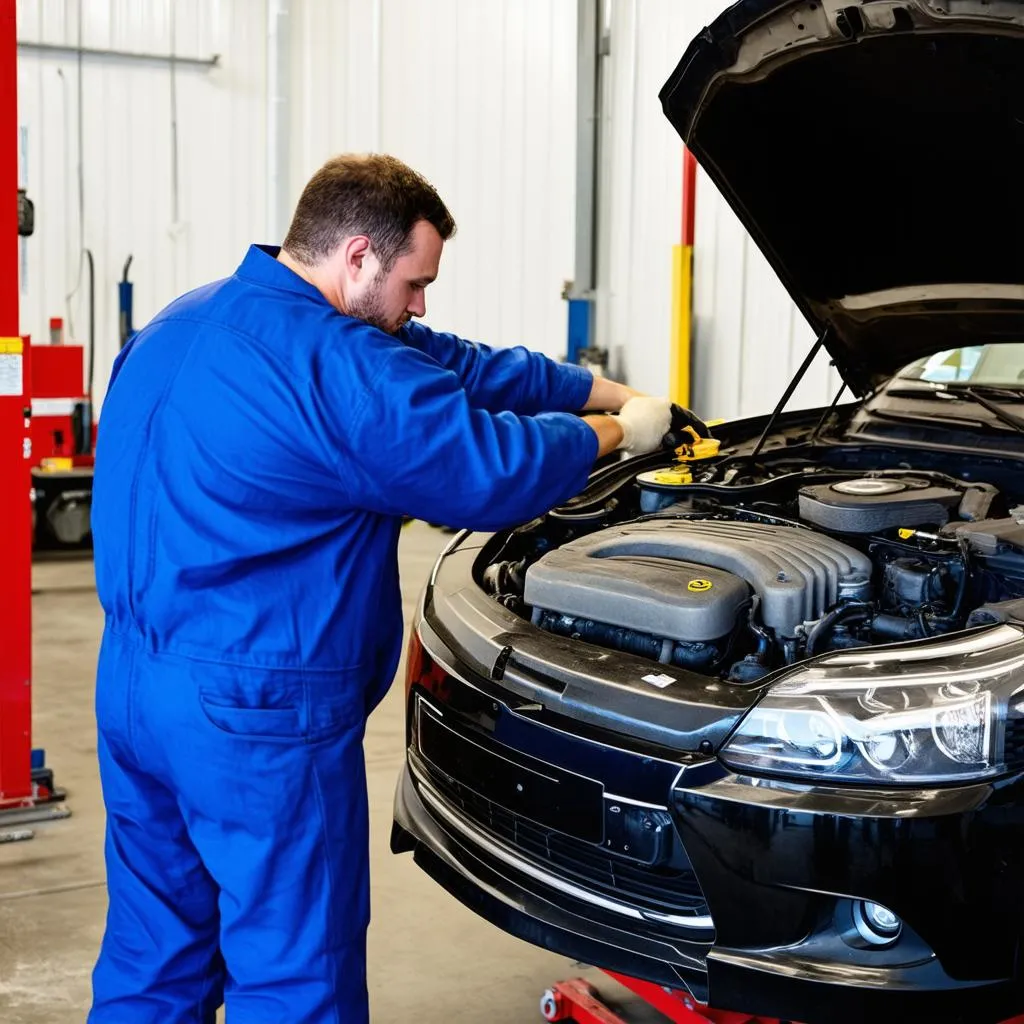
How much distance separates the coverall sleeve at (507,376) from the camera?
2498 millimetres

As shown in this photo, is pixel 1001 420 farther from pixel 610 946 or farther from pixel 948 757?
pixel 610 946

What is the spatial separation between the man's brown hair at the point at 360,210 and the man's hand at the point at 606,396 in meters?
0.67

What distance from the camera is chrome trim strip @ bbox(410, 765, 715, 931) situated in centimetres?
194

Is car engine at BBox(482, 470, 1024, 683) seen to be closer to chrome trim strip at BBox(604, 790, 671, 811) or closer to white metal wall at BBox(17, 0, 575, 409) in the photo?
chrome trim strip at BBox(604, 790, 671, 811)

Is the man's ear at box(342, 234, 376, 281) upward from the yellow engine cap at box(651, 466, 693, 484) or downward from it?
upward

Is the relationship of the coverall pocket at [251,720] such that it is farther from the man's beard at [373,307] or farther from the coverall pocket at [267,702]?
the man's beard at [373,307]

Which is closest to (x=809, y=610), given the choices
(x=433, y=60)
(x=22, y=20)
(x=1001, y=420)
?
(x=1001, y=420)

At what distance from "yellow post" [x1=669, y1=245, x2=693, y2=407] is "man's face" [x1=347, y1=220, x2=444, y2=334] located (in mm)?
4681

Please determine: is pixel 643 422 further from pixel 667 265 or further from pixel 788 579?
pixel 667 265

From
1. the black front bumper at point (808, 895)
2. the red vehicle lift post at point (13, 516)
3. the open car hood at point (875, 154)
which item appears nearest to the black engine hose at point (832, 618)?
the black front bumper at point (808, 895)

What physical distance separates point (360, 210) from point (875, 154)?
4.40 ft

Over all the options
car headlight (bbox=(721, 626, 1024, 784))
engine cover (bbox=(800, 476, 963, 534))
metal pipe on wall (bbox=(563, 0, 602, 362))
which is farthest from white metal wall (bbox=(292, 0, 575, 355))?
car headlight (bbox=(721, 626, 1024, 784))

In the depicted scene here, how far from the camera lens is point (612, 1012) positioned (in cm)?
254

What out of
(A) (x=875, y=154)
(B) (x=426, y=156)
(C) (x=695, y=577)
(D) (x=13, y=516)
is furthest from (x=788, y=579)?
(B) (x=426, y=156)
